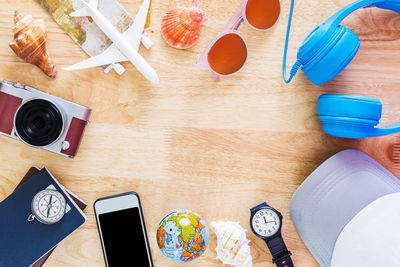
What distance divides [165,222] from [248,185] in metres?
0.20

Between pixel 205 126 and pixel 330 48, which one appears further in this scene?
pixel 205 126

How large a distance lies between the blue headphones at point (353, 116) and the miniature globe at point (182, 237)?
32 centimetres

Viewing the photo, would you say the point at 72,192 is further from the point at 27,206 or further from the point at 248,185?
the point at 248,185

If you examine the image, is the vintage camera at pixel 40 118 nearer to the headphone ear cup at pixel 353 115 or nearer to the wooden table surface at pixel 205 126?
the wooden table surface at pixel 205 126

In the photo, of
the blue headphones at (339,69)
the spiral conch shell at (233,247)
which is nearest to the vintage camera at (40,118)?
the spiral conch shell at (233,247)

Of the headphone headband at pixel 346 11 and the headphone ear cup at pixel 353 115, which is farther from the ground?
the headphone headband at pixel 346 11

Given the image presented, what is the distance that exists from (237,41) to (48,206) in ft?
1.69

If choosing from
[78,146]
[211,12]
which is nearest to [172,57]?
[211,12]

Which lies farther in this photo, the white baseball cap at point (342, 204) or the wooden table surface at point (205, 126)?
the wooden table surface at point (205, 126)

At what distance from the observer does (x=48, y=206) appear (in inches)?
26.4

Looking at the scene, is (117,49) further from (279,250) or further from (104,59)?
(279,250)

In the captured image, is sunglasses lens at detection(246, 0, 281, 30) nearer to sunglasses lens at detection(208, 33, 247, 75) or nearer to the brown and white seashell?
sunglasses lens at detection(208, 33, 247, 75)

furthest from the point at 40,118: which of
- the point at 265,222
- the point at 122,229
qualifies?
the point at 265,222

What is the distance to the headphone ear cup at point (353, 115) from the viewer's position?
0.59 m
